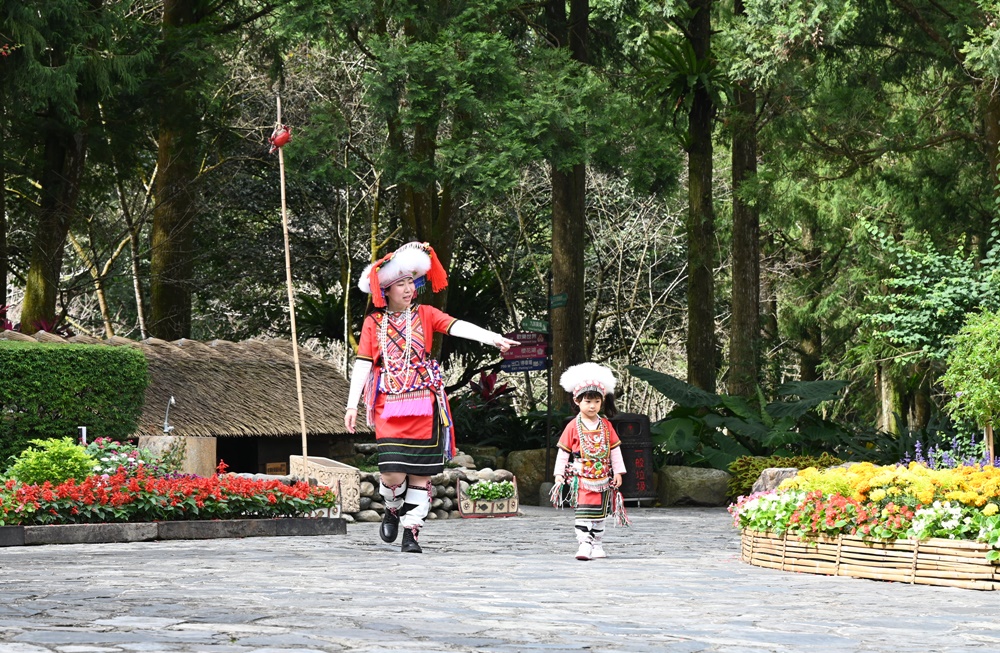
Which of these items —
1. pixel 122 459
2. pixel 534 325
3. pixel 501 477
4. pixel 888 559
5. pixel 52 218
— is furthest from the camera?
pixel 52 218

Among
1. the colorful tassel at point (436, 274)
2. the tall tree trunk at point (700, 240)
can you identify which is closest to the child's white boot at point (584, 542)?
the colorful tassel at point (436, 274)

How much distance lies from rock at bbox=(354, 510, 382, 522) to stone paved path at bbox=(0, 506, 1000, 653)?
474 cm

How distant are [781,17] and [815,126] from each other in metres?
2.93

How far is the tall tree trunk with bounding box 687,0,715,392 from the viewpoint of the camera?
21062 millimetres

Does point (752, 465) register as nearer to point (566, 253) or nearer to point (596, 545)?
point (566, 253)

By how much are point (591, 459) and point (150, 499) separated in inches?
160

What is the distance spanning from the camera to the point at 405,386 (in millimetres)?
10562

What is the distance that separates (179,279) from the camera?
22.0 metres

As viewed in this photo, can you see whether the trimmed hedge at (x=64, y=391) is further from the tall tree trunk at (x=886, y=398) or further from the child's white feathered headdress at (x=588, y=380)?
the tall tree trunk at (x=886, y=398)

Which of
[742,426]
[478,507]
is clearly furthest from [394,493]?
[742,426]

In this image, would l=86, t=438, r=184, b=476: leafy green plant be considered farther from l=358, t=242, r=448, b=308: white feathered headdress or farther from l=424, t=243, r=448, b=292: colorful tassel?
l=424, t=243, r=448, b=292: colorful tassel

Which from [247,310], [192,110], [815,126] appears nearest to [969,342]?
[815,126]

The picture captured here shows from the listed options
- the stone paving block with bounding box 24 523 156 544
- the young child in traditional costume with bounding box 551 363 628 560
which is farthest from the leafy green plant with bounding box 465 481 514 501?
the young child in traditional costume with bounding box 551 363 628 560

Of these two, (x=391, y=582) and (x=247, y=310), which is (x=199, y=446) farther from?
(x=247, y=310)
